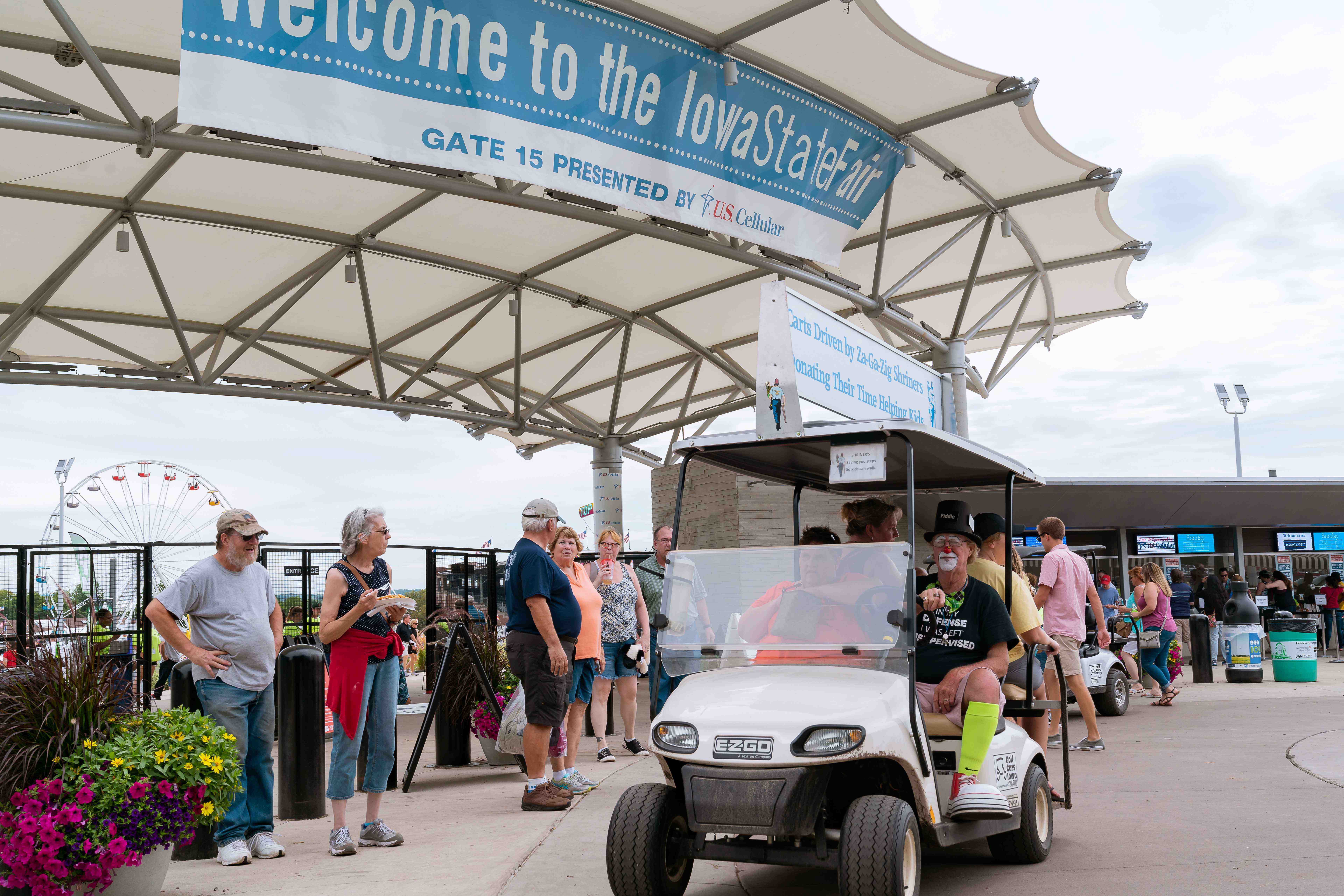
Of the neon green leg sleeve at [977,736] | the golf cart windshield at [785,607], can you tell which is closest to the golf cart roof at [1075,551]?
the neon green leg sleeve at [977,736]

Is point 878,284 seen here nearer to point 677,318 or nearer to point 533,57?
point 677,318

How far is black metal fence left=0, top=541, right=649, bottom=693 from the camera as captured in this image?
33.5 feet

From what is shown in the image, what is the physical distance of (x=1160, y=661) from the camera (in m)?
13.9

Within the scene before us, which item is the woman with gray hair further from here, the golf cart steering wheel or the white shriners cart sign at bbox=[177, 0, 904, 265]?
the white shriners cart sign at bbox=[177, 0, 904, 265]

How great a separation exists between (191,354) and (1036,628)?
12139 millimetres

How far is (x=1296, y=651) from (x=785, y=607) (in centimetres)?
1376

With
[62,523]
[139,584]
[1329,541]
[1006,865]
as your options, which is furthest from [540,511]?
[62,523]

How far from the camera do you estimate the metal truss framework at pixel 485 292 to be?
30.7ft

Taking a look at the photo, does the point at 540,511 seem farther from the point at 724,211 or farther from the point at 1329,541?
the point at 1329,541

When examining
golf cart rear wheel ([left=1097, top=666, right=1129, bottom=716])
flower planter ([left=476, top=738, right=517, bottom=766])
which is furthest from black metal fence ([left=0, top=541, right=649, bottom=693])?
golf cart rear wheel ([left=1097, top=666, right=1129, bottom=716])

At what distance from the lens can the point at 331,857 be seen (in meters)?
5.84

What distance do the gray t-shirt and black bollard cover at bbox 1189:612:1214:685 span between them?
14.6 m

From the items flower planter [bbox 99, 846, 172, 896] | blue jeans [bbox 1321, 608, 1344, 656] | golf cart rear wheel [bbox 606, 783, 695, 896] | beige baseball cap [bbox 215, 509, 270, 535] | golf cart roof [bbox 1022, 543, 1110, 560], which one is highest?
beige baseball cap [bbox 215, 509, 270, 535]

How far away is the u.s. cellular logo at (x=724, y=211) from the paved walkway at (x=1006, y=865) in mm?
5205
